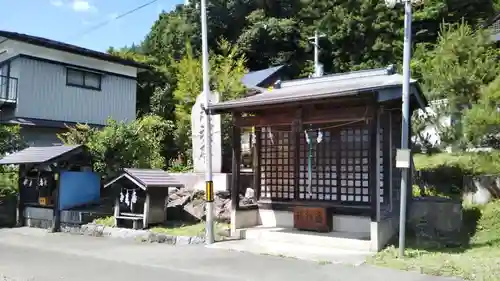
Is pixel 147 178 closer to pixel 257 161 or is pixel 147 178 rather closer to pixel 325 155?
pixel 257 161

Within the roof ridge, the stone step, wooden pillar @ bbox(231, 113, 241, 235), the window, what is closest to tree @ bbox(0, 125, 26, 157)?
the window

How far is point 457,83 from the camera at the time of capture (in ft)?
40.0

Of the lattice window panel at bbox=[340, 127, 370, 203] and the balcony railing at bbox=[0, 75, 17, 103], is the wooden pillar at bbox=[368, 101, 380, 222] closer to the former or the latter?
the lattice window panel at bbox=[340, 127, 370, 203]

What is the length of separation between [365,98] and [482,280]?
177 inches

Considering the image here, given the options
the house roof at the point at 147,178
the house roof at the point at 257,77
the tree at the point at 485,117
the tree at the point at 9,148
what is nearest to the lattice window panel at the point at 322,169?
the tree at the point at 485,117

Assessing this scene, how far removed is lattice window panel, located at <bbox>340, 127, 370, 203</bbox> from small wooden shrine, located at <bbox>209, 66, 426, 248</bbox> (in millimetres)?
26

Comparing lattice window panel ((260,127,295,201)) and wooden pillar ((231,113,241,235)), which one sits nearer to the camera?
wooden pillar ((231,113,241,235))

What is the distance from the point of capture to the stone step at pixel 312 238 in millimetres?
10391

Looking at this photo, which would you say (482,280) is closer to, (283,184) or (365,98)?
(365,98)

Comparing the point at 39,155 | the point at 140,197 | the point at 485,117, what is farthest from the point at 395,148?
the point at 39,155

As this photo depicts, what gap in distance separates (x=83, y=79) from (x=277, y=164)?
1363cm

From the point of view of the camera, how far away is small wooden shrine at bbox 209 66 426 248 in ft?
34.8

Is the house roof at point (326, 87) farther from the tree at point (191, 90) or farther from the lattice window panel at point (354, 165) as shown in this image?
the tree at point (191, 90)

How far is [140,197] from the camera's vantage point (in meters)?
13.4
